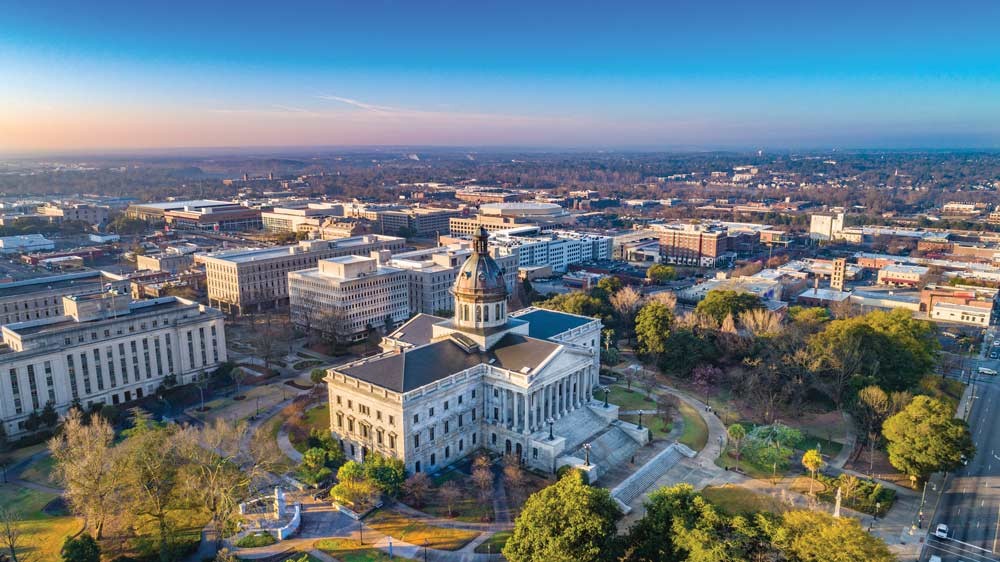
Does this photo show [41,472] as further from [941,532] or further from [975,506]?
[975,506]

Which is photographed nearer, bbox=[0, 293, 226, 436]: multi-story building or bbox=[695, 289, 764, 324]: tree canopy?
bbox=[0, 293, 226, 436]: multi-story building

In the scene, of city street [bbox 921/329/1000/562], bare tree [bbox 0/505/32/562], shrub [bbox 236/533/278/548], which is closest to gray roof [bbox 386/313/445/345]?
shrub [bbox 236/533/278/548]

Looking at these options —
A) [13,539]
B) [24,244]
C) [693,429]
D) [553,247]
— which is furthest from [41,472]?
[24,244]

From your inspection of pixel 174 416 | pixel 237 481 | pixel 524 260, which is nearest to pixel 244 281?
pixel 174 416

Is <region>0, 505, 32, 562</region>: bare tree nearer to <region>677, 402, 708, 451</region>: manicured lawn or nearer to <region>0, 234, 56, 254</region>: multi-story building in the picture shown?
<region>677, 402, 708, 451</region>: manicured lawn

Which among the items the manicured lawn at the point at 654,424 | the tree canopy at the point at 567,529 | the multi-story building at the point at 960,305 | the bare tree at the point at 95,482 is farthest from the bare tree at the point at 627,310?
the bare tree at the point at 95,482

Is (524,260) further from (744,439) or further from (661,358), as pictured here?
(744,439)

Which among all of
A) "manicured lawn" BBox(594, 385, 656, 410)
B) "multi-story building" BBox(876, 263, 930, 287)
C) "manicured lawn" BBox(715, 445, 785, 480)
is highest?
"multi-story building" BBox(876, 263, 930, 287)

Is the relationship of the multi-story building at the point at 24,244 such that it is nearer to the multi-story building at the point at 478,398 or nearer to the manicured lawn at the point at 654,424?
the multi-story building at the point at 478,398
